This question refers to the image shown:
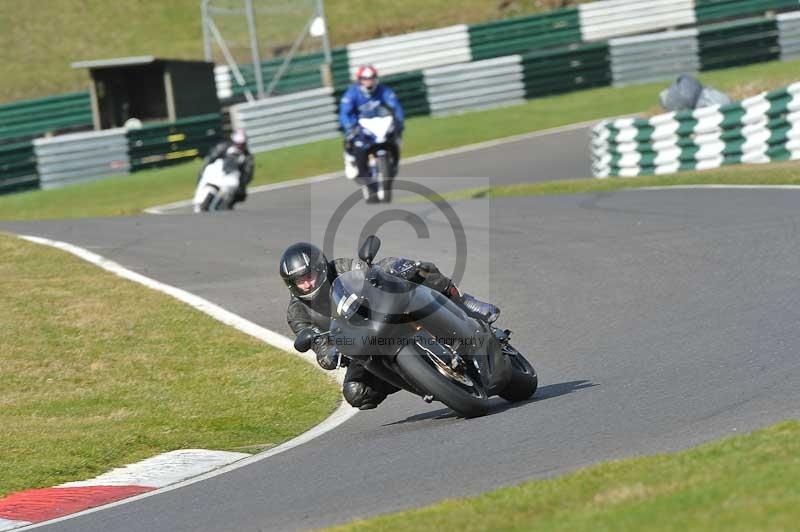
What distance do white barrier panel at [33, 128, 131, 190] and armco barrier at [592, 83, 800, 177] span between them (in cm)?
1064

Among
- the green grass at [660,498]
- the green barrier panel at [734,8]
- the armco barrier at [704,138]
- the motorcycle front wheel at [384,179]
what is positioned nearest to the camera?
the green grass at [660,498]

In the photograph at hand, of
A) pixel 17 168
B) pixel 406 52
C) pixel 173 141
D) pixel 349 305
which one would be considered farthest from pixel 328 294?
pixel 406 52

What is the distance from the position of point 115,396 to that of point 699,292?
449 centimetres

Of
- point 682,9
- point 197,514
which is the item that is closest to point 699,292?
point 197,514

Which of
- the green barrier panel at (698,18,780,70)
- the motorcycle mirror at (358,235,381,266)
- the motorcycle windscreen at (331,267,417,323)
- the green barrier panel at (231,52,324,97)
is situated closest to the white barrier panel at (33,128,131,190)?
the green barrier panel at (231,52,324,97)

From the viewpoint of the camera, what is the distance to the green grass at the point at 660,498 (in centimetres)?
442

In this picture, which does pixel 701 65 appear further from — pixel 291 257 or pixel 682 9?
pixel 291 257

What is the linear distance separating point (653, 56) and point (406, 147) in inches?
257

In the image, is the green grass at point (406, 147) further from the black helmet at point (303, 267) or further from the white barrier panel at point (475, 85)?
the black helmet at point (303, 267)

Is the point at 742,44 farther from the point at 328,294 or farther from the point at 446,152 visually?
the point at 328,294

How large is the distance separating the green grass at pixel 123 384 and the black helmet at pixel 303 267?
1.04 meters

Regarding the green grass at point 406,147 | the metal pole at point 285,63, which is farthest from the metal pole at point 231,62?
the green grass at point 406,147

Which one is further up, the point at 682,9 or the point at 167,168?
the point at 682,9

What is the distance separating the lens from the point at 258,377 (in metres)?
9.91
